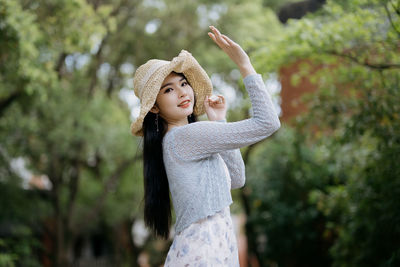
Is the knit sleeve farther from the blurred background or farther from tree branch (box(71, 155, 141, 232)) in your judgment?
tree branch (box(71, 155, 141, 232))

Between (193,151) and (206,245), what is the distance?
43 centimetres

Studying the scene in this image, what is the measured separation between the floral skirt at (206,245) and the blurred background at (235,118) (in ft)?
1.57

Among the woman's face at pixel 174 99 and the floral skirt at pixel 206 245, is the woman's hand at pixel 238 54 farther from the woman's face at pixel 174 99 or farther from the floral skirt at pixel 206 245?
the floral skirt at pixel 206 245

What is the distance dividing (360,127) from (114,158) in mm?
6385

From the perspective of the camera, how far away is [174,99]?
2.22 metres

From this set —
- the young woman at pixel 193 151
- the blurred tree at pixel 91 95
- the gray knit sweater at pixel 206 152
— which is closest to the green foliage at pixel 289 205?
the blurred tree at pixel 91 95

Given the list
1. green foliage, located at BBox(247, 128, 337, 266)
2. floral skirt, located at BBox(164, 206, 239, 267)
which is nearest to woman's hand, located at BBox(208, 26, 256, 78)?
floral skirt, located at BBox(164, 206, 239, 267)

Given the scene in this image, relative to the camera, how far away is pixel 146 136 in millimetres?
2236

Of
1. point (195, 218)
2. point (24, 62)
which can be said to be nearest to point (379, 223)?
point (195, 218)

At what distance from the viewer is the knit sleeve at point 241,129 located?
191 centimetres

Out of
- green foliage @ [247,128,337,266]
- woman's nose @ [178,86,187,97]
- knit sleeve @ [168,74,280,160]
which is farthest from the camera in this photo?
green foliage @ [247,128,337,266]

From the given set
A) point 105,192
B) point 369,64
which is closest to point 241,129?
point 369,64

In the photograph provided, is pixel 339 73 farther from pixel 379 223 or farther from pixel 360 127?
pixel 379 223

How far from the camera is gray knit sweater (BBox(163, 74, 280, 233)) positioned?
1.92 m
